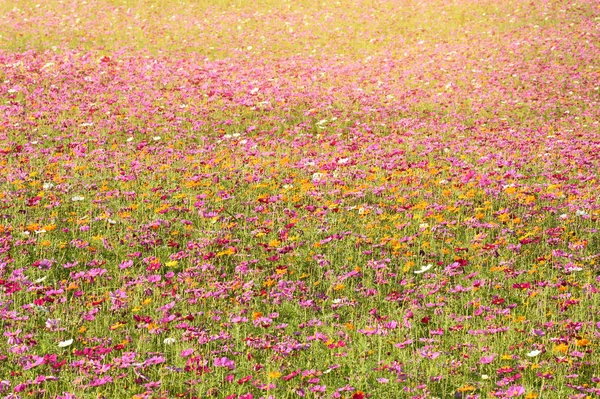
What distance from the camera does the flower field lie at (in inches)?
180

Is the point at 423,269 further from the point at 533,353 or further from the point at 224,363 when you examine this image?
the point at 224,363

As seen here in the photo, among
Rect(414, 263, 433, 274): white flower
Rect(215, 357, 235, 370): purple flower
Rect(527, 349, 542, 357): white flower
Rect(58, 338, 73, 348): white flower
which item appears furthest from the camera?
Rect(414, 263, 433, 274): white flower

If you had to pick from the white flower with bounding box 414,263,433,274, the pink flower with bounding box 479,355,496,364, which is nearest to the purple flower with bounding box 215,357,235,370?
the pink flower with bounding box 479,355,496,364

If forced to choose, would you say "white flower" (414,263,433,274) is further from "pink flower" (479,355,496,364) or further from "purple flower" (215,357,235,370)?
"purple flower" (215,357,235,370)

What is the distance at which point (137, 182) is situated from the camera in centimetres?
876

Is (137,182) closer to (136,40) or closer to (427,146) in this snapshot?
(427,146)

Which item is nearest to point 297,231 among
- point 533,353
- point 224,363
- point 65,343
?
point 224,363

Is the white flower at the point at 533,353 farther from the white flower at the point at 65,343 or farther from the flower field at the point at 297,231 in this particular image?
the white flower at the point at 65,343

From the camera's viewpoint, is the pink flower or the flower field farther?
the flower field

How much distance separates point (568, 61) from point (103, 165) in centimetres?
1343

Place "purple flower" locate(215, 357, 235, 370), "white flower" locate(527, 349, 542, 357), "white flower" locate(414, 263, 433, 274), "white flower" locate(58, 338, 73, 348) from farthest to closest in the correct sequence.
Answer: "white flower" locate(414, 263, 433, 274) < "white flower" locate(58, 338, 73, 348) < "white flower" locate(527, 349, 542, 357) < "purple flower" locate(215, 357, 235, 370)

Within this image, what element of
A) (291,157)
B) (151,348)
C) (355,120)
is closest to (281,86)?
(355,120)

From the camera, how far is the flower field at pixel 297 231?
457cm

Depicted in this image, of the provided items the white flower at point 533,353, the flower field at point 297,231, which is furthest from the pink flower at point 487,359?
the white flower at point 533,353
